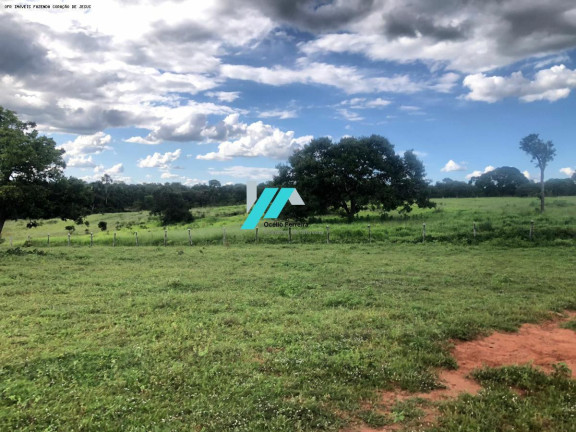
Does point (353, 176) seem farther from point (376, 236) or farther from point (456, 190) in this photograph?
point (456, 190)

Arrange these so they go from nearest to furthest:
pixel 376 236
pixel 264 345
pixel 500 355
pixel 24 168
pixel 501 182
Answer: pixel 500 355 < pixel 264 345 < pixel 24 168 < pixel 376 236 < pixel 501 182

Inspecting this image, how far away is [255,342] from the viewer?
7.42m

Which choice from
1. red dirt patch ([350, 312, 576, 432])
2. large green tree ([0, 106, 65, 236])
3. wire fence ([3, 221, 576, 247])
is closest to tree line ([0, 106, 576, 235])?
large green tree ([0, 106, 65, 236])

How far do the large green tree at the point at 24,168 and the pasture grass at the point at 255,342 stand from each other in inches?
281

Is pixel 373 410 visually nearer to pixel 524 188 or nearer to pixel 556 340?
pixel 556 340

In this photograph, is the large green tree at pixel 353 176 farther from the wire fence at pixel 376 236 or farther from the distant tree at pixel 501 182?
the distant tree at pixel 501 182

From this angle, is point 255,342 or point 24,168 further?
point 24,168

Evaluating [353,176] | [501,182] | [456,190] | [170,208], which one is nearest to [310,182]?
[353,176]

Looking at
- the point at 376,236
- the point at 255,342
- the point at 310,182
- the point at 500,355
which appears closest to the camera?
the point at 500,355

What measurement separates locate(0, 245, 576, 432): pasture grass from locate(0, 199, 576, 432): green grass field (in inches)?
1.1

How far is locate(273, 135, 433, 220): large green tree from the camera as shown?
3638cm

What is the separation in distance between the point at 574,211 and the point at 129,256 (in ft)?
105

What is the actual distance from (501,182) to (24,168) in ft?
283

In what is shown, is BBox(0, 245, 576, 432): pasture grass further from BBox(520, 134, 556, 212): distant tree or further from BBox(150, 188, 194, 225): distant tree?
BBox(150, 188, 194, 225): distant tree
